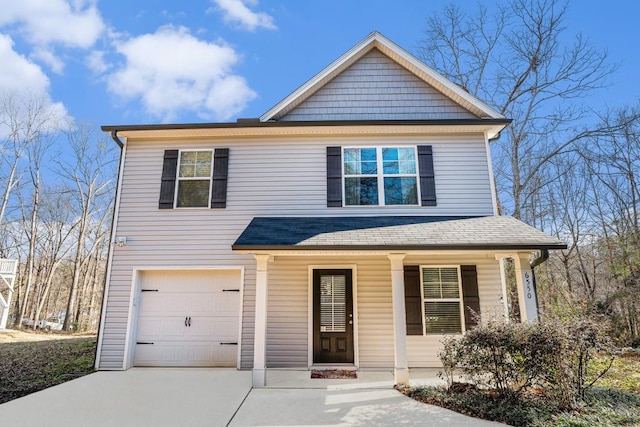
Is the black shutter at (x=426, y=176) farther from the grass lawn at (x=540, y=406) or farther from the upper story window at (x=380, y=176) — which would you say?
the grass lawn at (x=540, y=406)

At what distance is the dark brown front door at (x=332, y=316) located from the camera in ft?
24.0

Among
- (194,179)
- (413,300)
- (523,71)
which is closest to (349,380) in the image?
(413,300)

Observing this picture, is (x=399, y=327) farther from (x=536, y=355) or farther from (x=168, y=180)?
(x=168, y=180)

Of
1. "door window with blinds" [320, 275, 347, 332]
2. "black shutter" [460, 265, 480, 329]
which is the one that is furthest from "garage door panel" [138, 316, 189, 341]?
"black shutter" [460, 265, 480, 329]

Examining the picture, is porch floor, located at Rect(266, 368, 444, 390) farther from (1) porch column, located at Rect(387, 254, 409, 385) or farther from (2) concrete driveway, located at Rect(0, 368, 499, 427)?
(1) porch column, located at Rect(387, 254, 409, 385)

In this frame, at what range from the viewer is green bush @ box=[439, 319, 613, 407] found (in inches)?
191

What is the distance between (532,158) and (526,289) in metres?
10.8

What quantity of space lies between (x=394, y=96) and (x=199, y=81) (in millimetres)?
8664

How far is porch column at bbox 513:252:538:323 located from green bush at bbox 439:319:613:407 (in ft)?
3.70

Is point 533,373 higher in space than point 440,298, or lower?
lower

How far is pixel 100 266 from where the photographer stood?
2222 cm

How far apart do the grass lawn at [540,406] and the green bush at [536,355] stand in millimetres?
165

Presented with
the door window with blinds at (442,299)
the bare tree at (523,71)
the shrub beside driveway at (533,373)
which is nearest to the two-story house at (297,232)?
the door window with blinds at (442,299)

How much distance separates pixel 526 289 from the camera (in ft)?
20.7
